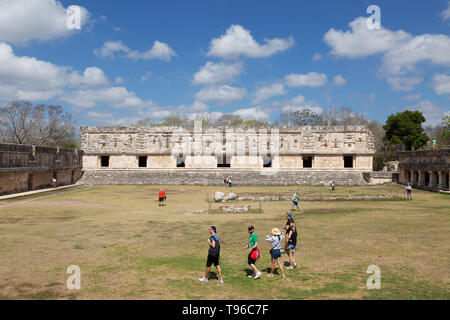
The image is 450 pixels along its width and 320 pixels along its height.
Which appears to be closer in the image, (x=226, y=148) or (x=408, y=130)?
(x=226, y=148)

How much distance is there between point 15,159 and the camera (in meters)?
22.2

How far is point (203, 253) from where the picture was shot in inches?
346

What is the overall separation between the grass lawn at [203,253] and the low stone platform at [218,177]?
1550 centimetres

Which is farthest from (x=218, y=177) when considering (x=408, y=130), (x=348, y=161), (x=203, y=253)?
(x=408, y=130)

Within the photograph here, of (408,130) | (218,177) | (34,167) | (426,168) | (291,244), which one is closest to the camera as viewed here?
(291,244)

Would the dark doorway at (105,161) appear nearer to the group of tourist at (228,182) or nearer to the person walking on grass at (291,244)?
the group of tourist at (228,182)

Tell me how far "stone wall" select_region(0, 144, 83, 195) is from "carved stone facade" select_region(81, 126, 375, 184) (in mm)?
3376

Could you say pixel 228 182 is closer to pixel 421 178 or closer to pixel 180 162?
pixel 180 162

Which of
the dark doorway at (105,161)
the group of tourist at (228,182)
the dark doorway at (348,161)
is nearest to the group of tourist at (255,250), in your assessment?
the group of tourist at (228,182)

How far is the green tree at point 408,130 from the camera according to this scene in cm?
4262

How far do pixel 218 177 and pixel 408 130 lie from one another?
27249mm
